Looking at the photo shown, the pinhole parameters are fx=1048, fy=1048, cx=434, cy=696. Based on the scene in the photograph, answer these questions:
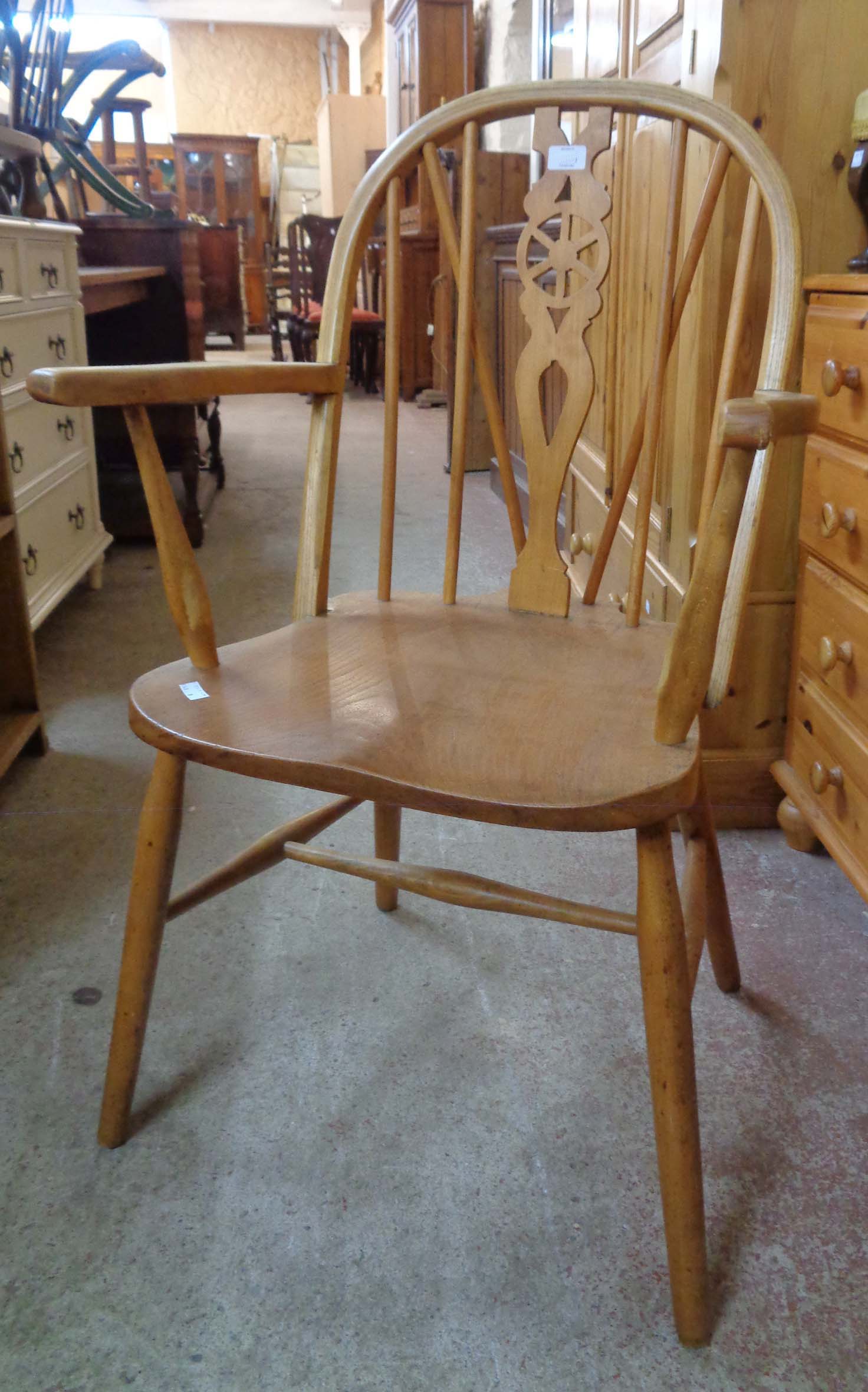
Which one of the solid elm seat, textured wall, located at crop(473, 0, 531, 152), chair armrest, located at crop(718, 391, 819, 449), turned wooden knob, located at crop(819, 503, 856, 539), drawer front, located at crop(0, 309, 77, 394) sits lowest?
the solid elm seat

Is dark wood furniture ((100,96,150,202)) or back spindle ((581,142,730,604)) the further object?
dark wood furniture ((100,96,150,202))

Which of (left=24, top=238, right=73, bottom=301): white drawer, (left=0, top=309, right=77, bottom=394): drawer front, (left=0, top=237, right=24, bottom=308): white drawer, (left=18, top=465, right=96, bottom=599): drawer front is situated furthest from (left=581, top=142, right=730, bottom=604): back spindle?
(left=24, top=238, right=73, bottom=301): white drawer

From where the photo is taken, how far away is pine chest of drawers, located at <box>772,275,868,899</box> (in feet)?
3.69

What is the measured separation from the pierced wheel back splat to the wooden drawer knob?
1.18 feet

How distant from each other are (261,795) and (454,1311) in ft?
3.02

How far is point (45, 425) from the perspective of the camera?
7.10ft

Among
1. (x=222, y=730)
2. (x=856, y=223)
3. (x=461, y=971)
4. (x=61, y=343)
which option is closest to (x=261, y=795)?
(x=461, y=971)

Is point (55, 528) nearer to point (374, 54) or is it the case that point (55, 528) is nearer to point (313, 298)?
point (313, 298)

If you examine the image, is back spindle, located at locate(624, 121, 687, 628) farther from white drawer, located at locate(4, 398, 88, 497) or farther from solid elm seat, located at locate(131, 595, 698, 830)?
white drawer, located at locate(4, 398, 88, 497)

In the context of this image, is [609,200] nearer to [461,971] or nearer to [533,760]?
[533,760]

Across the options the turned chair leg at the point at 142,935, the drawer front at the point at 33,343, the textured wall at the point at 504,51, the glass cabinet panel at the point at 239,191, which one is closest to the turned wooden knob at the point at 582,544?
the turned chair leg at the point at 142,935

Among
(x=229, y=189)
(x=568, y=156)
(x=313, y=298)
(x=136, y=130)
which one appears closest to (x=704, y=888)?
(x=568, y=156)

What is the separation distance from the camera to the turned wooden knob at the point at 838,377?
1106mm

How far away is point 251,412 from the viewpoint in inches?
227
